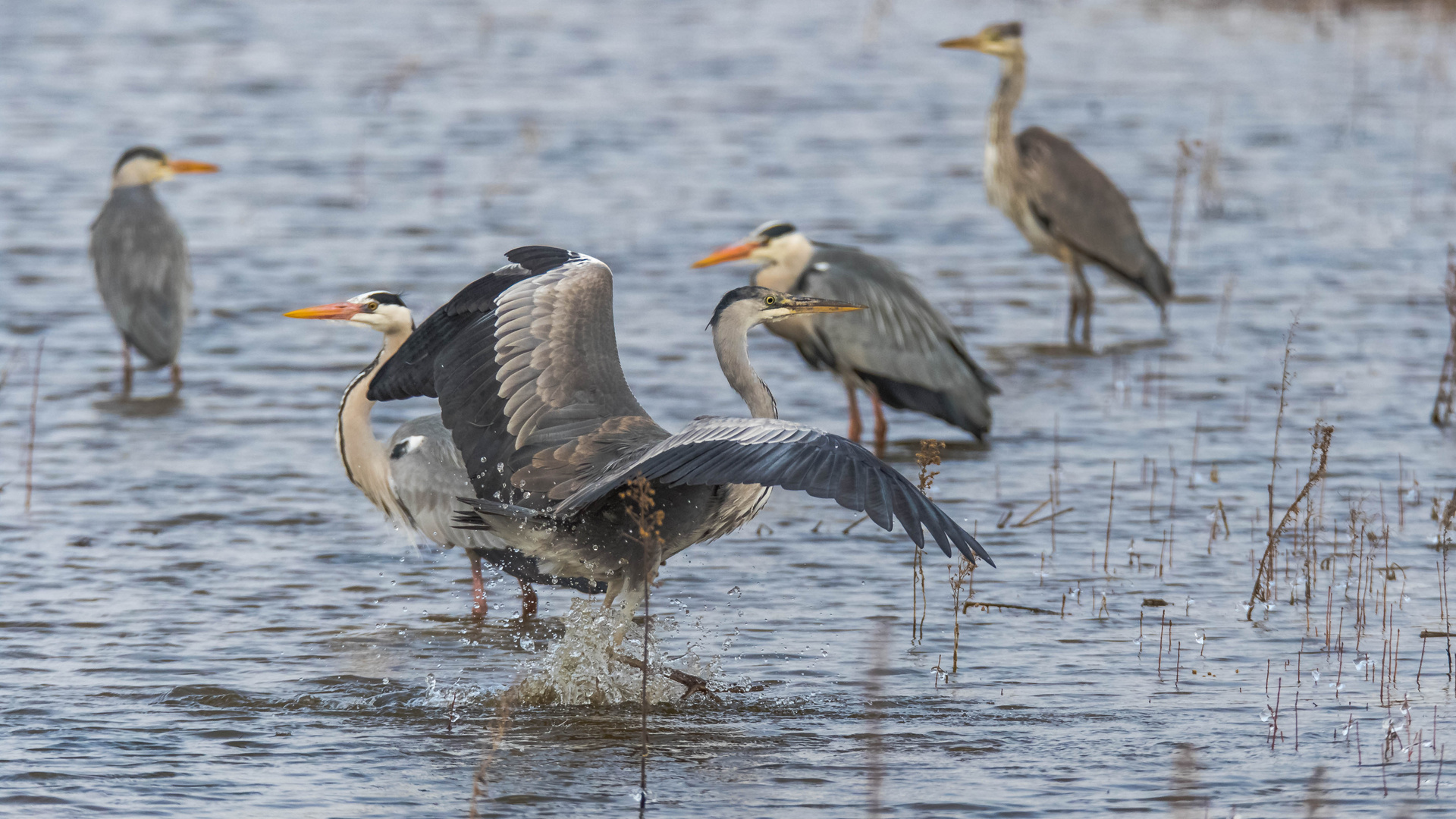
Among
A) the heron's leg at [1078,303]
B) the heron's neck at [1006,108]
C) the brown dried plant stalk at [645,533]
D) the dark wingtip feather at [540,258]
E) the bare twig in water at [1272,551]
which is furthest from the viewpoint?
the heron's neck at [1006,108]

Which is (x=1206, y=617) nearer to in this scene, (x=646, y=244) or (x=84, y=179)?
(x=646, y=244)

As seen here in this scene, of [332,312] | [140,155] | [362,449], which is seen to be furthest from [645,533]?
[140,155]

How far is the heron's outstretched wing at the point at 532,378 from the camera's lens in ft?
20.4

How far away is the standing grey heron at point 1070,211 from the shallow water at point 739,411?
1.14ft

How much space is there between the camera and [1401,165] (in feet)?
53.6

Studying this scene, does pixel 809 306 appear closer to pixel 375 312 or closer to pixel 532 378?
pixel 532 378

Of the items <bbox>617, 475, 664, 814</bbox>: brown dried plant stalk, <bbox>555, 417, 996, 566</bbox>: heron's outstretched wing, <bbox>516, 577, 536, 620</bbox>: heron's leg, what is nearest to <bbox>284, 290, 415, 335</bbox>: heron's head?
<bbox>516, 577, 536, 620</bbox>: heron's leg

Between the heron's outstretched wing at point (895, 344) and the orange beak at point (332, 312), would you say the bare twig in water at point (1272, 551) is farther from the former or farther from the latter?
the orange beak at point (332, 312)

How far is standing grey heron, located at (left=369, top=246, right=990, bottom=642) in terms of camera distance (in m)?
6.08

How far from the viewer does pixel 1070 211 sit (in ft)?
40.2

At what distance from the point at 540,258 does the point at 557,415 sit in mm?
562

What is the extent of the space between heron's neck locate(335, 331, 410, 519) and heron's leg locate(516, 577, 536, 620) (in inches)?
22.7

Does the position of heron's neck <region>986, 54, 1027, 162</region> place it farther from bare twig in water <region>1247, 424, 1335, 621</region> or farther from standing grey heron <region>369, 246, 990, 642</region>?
standing grey heron <region>369, 246, 990, 642</region>

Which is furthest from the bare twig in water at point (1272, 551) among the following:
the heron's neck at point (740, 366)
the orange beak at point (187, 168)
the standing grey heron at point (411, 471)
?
the orange beak at point (187, 168)
